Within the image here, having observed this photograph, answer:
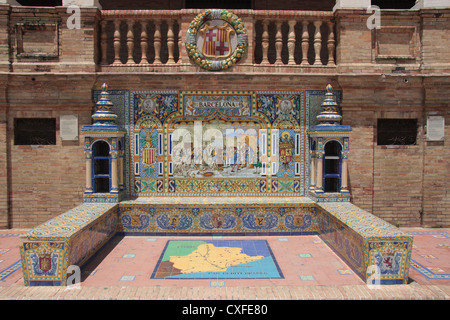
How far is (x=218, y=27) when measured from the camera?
895cm

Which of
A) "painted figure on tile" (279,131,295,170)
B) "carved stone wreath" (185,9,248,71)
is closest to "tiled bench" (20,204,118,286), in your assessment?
"carved stone wreath" (185,9,248,71)

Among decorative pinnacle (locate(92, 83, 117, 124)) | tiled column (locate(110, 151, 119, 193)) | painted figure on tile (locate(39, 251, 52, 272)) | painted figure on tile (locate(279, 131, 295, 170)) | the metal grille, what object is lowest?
painted figure on tile (locate(39, 251, 52, 272))

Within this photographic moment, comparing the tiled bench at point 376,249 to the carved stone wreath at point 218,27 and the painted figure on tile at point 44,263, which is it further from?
the painted figure on tile at point 44,263

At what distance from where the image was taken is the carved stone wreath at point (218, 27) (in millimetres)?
8852

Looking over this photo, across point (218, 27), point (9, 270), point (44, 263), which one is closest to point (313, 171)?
point (218, 27)

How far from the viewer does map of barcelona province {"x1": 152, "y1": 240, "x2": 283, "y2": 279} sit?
6277 mm

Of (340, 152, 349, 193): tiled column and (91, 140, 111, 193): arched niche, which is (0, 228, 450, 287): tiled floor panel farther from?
(91, 140, 111, 193): arched niche

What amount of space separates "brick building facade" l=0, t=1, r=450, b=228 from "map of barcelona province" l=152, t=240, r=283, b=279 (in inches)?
120

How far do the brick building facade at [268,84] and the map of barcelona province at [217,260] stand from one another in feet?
10.0

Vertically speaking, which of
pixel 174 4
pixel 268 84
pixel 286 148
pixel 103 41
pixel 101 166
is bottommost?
pixel 101 166

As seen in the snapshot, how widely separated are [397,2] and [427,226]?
6.84 m

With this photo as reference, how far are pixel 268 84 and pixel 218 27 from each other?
1.85 m

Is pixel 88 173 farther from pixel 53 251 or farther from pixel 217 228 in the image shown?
pixel 217 228

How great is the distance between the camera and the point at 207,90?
29.8ft
